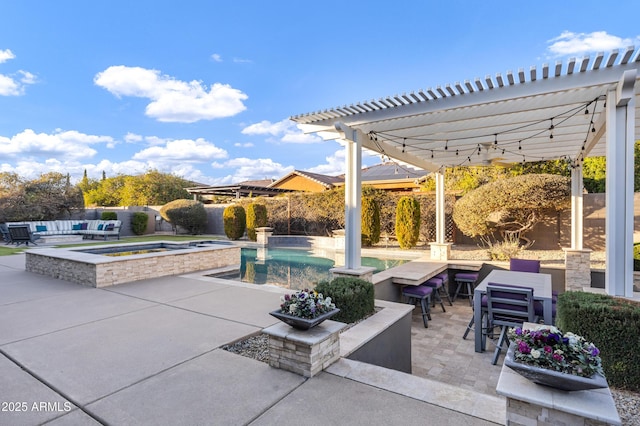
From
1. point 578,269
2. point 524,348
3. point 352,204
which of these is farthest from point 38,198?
point 578,269

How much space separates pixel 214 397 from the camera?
2420mm

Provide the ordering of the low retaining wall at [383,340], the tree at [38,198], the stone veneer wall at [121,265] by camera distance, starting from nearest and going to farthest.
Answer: the low retaining wall at [383,340] < the stone veneer wall at [121,265] < the tree at [38,198]

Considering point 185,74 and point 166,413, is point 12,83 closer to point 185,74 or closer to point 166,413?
point 185,74

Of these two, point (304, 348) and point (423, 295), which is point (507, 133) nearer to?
point (423, 295)

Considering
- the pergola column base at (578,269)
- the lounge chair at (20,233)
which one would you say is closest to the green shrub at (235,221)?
the lounge chair at (20,233)

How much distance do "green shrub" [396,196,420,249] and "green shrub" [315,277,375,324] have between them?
8173 mm

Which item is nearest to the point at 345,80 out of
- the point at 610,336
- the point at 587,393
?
the point at 610,336

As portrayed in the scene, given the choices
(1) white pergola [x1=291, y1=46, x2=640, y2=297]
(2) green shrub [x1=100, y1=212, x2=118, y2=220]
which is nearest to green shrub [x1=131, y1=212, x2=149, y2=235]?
(2) green shrub [x1=100, y1=212, x2=118, y2=220]

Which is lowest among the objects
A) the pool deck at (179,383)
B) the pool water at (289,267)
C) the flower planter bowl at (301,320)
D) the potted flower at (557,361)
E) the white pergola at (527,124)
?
the pool water at (289,267)

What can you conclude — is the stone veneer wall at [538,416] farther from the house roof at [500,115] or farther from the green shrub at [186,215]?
the green shrub at [186,215]

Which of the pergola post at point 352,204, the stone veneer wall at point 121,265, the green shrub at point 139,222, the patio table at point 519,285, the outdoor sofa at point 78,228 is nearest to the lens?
the patio table at point 519,285

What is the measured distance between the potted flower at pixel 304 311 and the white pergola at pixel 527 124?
112 inches

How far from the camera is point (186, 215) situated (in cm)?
1923

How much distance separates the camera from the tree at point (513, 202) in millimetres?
9055
